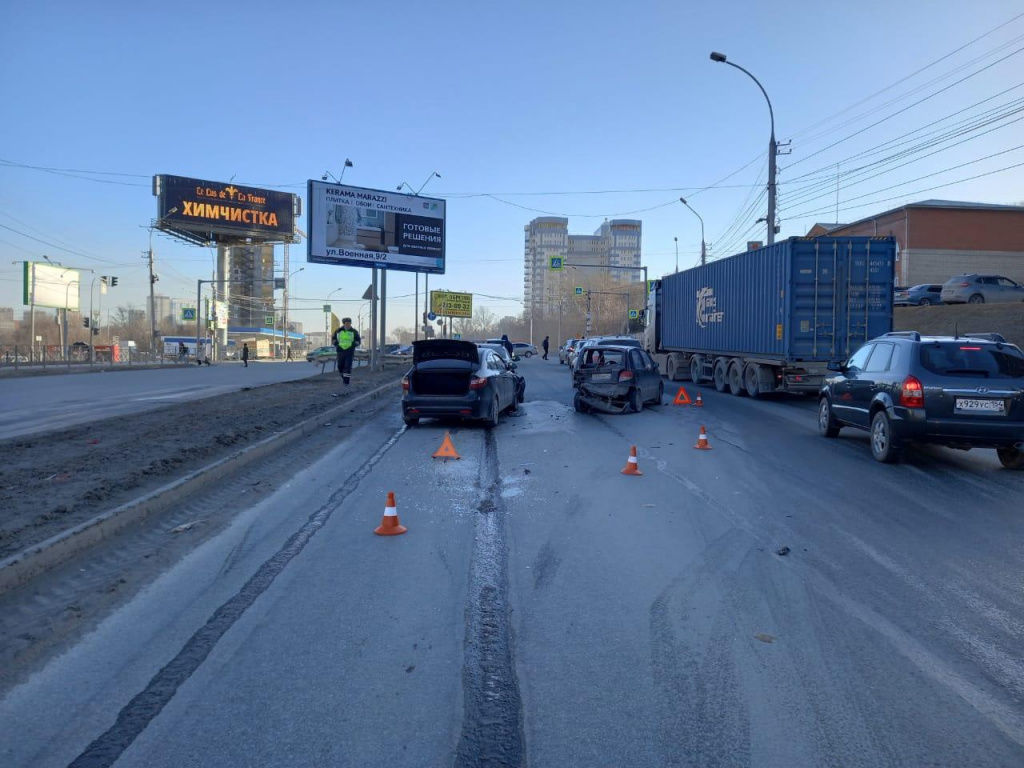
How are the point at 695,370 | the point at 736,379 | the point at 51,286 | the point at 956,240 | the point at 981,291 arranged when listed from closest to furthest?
1. the point at 736,379
2. the point at 695,370
3. the point at 981,291
4. the point at 956,240
5. the point at 51,286

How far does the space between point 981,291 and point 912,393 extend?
31921 millimetres

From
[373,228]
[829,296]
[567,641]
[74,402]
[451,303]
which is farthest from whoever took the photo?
[451,303]

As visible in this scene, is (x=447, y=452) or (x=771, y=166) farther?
(x=771, y=166)

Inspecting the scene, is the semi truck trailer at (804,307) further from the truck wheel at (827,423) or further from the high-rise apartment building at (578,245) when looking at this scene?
the high-rise apartment building at (578,245)

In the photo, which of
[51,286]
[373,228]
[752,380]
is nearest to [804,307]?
[752,380]

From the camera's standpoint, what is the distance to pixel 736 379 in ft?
71.9

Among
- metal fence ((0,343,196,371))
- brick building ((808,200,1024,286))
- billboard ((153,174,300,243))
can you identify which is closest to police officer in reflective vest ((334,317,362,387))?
metal fence ((0,343,196,371))

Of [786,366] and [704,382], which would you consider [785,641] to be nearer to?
[786,366]

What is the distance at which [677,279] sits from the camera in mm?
28484

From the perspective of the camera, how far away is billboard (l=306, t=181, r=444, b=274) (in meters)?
31.3

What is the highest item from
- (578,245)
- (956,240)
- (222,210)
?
(578,245)

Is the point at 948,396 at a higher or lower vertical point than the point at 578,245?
lower

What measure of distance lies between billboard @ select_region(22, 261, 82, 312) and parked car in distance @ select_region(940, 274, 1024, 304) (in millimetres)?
58590

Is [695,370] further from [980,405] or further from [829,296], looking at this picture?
[980,405]
